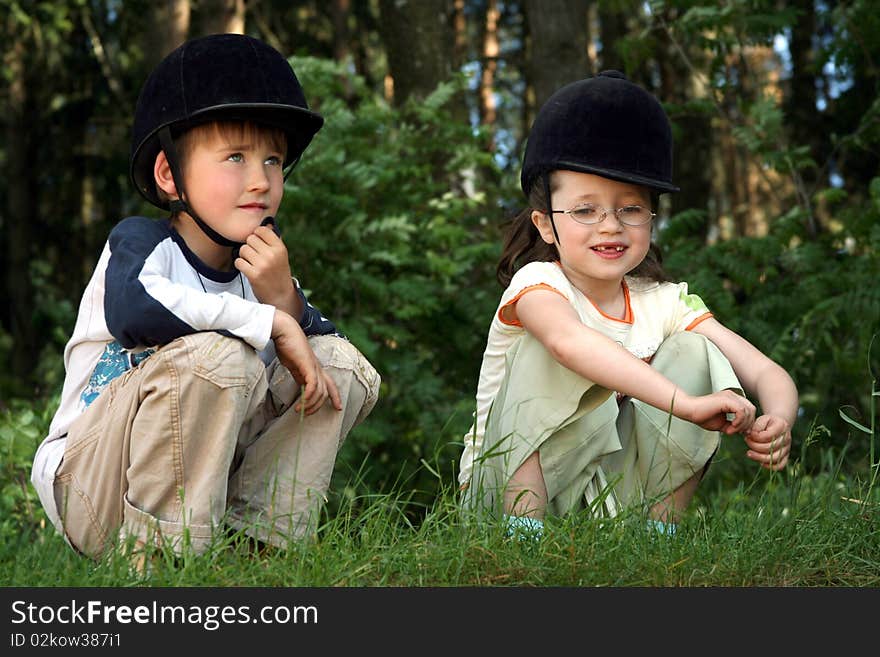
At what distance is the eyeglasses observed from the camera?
145 inches

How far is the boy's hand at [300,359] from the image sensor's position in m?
3.34

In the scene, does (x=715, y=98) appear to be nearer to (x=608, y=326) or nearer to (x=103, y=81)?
(x=608, y=326)

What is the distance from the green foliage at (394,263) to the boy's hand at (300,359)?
2.17 m

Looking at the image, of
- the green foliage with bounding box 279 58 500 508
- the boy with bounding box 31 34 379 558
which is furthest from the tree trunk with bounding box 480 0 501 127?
the boy with bounding box 31 34 379 558

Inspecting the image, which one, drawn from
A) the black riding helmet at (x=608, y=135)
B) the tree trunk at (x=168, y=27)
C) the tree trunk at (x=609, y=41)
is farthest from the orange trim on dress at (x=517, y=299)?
the tree trunk at (x=609, y=41)

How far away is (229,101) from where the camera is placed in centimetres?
352

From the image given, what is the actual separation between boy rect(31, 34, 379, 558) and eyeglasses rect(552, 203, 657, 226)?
33.2 inches

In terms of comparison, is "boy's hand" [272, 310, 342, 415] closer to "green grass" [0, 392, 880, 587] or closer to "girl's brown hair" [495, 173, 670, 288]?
"green grass" [0, 392, 880, 587]

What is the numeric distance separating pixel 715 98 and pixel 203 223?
4.23 m

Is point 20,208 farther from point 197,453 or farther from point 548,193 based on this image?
point 197,453

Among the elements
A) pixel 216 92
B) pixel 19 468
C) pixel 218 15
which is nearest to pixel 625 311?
pixel 216 92

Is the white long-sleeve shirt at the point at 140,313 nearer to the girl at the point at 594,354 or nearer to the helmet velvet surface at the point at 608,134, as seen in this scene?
the girl at the point at 594,354
